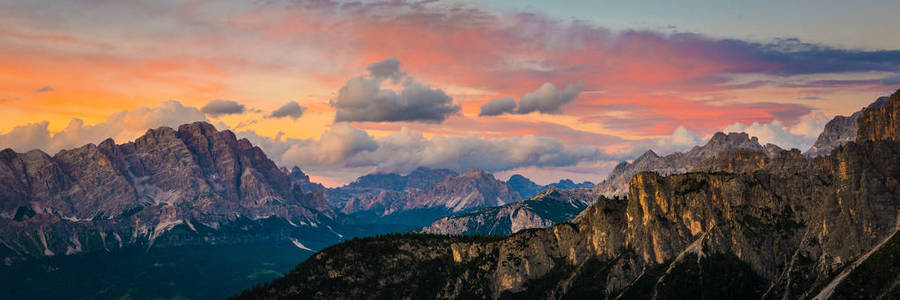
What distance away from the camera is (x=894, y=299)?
610ft

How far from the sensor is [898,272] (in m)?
196

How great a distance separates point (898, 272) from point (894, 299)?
14.0m

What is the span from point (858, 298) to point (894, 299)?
13870 mm

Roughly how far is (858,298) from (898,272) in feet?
42.7

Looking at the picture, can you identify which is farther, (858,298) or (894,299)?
(858,298)

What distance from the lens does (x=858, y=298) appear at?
19950 cm
